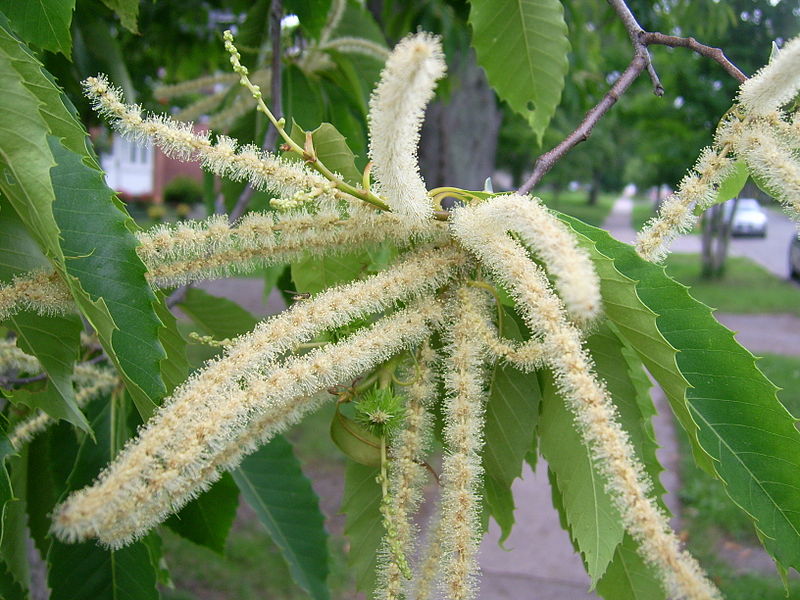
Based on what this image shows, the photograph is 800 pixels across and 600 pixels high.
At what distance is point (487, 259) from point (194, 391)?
54cm

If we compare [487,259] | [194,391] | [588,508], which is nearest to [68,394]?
[194,391]

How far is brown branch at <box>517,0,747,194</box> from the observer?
158 cm

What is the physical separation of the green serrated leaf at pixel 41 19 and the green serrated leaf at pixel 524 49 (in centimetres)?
111

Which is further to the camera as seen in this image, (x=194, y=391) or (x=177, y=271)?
(x=177, y=271)

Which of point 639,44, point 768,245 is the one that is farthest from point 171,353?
point 768,245

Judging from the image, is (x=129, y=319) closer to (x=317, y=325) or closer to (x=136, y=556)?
(x=317, y=325)

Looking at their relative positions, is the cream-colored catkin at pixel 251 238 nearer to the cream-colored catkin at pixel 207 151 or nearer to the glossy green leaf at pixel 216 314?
the cream-colored catkin at pixel 207 151

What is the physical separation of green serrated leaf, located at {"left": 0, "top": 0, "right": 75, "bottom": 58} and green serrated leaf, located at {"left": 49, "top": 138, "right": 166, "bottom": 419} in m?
0.62

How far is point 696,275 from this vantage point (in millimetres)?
18172

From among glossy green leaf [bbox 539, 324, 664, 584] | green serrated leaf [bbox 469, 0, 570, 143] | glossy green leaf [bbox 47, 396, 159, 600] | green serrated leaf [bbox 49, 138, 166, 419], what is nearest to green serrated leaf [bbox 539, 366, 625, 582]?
glossy green leaf [bbox 539, 324, 664, 584]

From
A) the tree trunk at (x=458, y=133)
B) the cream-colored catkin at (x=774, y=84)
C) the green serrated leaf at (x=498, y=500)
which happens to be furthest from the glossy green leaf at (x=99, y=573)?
the tree trunk at (x=458, y=133)

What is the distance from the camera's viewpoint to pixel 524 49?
7.43 feet

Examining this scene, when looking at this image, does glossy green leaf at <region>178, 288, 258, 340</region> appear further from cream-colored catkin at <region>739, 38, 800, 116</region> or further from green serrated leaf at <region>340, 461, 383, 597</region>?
cream-colored catkin at <region>739, 38, 800, 116</region>

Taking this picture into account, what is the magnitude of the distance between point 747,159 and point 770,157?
47 millimetres
